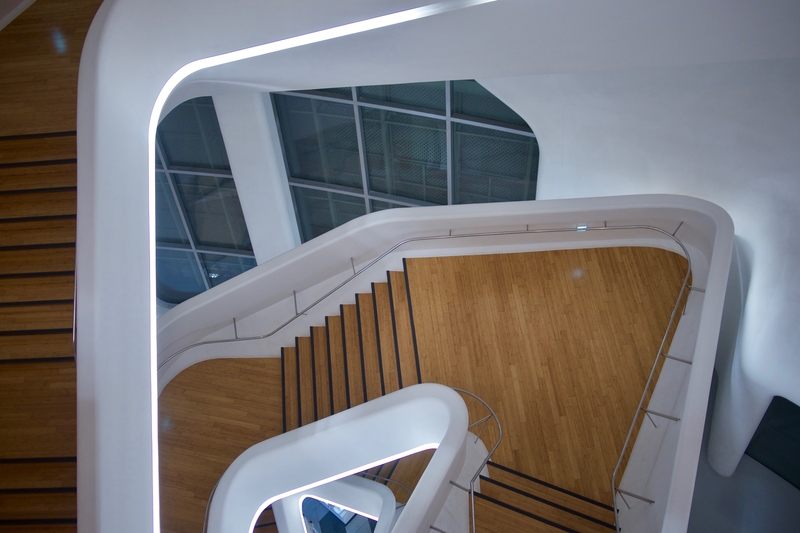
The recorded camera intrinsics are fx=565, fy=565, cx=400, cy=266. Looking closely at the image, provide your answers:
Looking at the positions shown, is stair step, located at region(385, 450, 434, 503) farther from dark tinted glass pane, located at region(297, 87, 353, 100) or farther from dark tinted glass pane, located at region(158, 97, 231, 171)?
dark tinted glass pane, located at region(158, 97, 231, 171)

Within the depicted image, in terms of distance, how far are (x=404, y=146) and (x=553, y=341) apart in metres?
4.62

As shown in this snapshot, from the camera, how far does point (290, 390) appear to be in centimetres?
785

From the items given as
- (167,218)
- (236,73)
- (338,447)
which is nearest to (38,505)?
(338,447)

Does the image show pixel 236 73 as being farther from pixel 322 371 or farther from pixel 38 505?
pixel 38 505

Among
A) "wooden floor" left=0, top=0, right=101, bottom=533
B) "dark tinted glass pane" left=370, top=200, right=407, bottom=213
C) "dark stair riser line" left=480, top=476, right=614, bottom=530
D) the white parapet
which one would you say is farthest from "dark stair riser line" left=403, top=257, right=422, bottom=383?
"wooden floor" left=0, top=0, right=101, bottom=533

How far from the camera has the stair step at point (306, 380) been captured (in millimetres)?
7645

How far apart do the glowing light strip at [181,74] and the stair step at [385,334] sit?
120 inches

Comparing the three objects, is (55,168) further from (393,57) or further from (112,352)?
(393,57)

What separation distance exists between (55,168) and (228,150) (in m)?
5.43

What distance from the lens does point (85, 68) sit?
393 centimetres

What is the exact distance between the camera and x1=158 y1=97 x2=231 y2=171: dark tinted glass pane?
9.93 metres

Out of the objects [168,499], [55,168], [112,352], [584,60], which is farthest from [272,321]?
[584,60]

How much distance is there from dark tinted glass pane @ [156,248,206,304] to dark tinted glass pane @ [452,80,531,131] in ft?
23.8

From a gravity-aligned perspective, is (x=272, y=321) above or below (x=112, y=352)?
below
